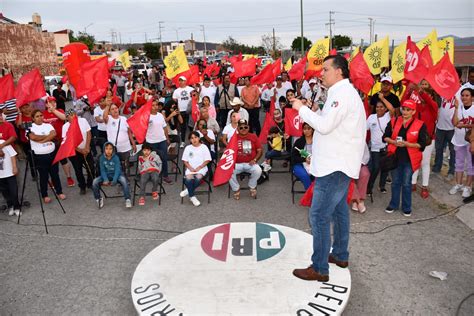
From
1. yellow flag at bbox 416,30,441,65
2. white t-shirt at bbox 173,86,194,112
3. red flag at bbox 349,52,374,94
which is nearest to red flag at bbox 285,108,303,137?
red flag at bbox 349,52,374,94

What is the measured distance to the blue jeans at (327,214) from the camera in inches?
130

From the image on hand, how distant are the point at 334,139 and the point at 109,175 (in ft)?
15.6

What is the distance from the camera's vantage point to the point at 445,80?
624 cm

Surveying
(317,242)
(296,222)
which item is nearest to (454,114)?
(296,222)

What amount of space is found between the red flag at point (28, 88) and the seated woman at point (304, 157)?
494cm

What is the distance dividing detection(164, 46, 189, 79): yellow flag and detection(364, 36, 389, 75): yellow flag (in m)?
4.94

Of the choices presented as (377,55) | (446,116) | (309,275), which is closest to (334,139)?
(309,275)

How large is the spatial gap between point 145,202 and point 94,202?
99cm

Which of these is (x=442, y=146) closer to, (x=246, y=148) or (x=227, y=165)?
(x=246, y=148)

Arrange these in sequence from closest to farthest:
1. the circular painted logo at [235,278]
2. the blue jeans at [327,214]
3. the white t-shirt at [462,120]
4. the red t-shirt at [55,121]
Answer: the blue jeans at [327,214]
the circular painted logo at [235,278]
the white t-shirt at [462,120]
the red t-shirt at [55,121]

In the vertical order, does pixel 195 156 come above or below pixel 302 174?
above

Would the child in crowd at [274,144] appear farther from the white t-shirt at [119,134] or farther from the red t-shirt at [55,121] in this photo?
the red t-shirt at [55,121]

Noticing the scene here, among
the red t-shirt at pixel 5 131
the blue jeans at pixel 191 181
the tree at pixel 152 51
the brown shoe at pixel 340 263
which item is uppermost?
the tree at pixel 152 51

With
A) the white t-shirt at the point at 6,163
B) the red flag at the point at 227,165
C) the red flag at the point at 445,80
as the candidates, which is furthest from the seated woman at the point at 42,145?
the red flag at the point at 445,80
